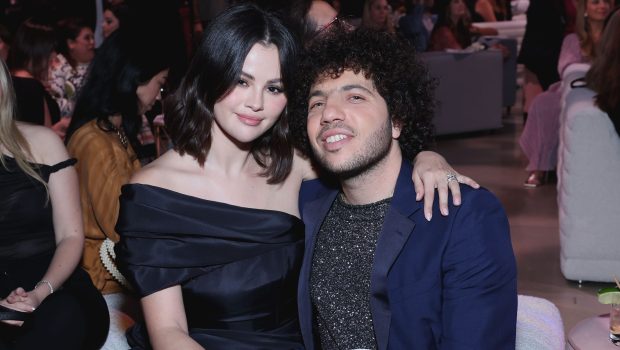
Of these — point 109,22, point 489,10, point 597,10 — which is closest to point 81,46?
point 109,22

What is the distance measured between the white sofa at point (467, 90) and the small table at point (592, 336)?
20.2 feet

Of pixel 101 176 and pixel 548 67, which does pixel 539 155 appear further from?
pixel 101 176

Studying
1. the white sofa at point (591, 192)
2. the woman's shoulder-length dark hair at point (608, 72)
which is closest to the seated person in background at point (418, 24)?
the woman's shoulder-length dark hair at point (608, 72)

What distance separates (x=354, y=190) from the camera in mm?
2369

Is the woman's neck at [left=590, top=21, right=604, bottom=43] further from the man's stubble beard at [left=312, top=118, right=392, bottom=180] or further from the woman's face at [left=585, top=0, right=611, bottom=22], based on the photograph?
the man's stubble beard at [left=312, top=118, right=392, bottom=180]

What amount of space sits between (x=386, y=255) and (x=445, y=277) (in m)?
0.16

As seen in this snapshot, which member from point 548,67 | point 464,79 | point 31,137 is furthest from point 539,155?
point 31,137

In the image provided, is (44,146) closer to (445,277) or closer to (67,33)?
(445,277)

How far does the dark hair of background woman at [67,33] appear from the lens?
21.6 ft

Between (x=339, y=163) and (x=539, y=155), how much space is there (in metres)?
4.89

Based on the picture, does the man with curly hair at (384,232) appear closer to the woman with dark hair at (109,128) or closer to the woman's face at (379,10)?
the woman with dark hair at (109,128)

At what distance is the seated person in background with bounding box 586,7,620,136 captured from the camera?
4.38 metres

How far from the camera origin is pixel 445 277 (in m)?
2.22

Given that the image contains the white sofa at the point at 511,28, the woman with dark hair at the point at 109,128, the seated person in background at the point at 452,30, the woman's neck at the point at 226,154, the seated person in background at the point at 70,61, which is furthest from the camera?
the white sofa at the point at 511,28
